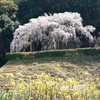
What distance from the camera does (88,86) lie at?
4.27 metres

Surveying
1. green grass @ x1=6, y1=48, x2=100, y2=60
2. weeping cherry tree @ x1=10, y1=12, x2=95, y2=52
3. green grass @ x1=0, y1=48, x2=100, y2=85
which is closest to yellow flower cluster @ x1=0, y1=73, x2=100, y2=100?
green grass @ x1=0, y1=48, x2=100, y2=85

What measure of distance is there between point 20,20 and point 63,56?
1256 centimetres

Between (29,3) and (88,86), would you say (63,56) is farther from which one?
(29,3)

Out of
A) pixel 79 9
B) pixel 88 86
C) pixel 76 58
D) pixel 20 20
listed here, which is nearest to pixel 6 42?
pixel 20 20

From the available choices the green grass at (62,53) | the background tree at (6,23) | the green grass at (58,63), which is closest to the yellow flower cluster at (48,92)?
the green grass at (58,63)

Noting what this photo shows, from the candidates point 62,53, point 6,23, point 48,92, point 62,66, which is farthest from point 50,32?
point 48,92

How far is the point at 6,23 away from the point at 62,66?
13581mm

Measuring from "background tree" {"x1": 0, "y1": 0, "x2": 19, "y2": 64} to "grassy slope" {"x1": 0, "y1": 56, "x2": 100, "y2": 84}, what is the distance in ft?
27.0

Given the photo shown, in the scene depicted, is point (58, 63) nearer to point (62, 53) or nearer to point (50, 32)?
point (62, 53)

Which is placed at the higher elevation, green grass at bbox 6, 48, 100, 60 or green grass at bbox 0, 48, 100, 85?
green grass at bbox 6, 48, 100, 60

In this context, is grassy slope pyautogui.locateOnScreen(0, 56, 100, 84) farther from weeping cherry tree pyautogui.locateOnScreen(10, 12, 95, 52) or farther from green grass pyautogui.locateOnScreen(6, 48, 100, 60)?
weeping cherry tree pyautogui.locateOnScreen(10, 12, 95, 52)

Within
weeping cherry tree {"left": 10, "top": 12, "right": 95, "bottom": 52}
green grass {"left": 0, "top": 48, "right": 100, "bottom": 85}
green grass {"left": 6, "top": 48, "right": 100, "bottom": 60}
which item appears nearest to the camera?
green grass {"left": 0, "top": 48, "right": 100, "bottom": 85}

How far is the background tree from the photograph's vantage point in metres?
23.9

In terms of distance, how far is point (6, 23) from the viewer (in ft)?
82.6
